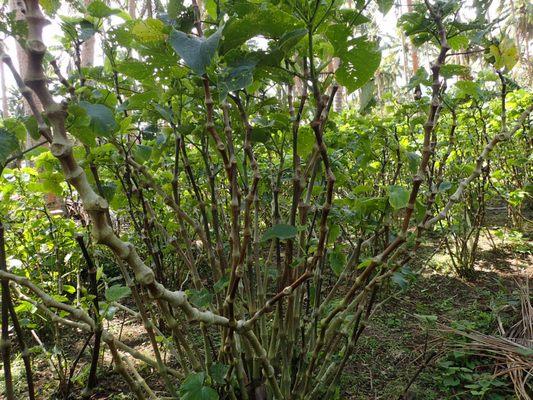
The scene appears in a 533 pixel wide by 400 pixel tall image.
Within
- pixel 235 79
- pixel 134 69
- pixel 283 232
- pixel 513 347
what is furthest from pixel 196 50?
pixel 513 347

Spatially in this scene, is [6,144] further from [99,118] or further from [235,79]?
[235,79]

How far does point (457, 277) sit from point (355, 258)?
2210 millimetres

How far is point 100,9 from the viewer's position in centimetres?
100

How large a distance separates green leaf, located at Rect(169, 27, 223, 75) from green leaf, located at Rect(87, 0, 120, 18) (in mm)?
496

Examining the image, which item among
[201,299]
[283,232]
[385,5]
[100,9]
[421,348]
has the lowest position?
[421,348]

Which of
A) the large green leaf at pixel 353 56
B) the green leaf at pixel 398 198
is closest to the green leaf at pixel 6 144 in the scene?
the large green leaf at pixel 353 56

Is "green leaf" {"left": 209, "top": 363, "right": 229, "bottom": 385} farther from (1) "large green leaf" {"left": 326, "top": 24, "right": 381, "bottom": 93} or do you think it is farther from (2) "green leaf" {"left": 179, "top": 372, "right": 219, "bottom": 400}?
(1) "large green leaf" {"left": 326, "top": 24, "right": 381, "bottom": 93}

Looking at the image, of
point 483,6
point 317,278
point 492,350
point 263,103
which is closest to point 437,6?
point 483,6

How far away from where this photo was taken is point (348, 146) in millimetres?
1683

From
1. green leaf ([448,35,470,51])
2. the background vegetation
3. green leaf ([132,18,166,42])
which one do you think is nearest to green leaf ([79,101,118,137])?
the background vegetation

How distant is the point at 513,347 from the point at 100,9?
2247 millimetres

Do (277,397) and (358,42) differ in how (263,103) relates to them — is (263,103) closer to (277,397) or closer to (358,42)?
(358,42)

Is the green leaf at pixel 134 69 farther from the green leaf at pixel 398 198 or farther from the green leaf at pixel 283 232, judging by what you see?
the green leaf at pixel 398 198

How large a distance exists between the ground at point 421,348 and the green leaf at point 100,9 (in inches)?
47.2
